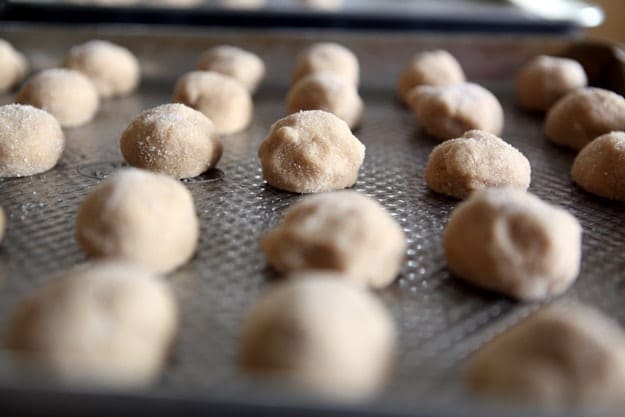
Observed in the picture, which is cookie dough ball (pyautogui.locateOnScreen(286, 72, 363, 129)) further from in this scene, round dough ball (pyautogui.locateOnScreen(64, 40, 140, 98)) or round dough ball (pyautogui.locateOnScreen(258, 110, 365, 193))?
round dough ball (pyautogui.locateOnScreen(64, 40, 140, 98))

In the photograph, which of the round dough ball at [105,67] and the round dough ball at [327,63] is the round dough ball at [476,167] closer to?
the round dough ball at [327,63]

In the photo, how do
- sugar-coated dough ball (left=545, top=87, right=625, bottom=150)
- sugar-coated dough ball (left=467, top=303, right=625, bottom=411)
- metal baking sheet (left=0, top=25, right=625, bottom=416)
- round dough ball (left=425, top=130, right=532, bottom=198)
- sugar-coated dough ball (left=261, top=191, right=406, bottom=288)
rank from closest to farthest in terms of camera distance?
metal baking sheet (left=0, top=25, right=625, bottom=416) < sugar-coated dough ball (left=467, top=303, right=625, bottom=411) < sugar-coated dough ball (left=261, top=191, right=406, bottom=288) < round dough ball (left=425, top=130, right=532, bottom=198) < sugar-coated dough ball (left=545, top=87, right=625, bottom=150)

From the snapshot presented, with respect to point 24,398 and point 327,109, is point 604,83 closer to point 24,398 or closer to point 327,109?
point 327,109

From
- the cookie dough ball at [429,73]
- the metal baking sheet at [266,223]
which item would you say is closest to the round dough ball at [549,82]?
the metal baking sheet at [266,223]

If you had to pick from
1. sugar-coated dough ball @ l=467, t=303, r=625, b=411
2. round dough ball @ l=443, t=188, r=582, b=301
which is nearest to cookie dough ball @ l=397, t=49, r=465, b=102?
round dough ball @ l=443, t=188, r=582, b=301

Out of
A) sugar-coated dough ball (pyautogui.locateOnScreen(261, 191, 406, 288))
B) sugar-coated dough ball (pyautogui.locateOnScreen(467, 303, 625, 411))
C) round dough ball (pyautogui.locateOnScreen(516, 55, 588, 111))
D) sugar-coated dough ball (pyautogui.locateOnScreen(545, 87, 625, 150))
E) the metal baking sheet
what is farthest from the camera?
round dough ball (pyautogui.locateOnScreen(516, 55, 588, 111))

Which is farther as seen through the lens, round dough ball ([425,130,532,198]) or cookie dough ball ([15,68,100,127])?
cookie dough ball ([15,68,100,127])

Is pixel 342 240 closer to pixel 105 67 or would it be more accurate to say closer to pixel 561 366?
pixel 561 366

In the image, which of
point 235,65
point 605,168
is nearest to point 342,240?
point 605,168
